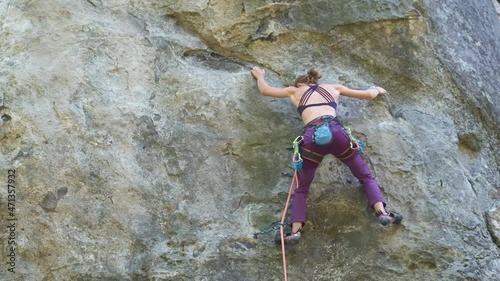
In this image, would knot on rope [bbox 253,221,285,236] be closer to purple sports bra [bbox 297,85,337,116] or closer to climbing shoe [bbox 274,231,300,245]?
climbing shoe [bbox 274,231,300,245]

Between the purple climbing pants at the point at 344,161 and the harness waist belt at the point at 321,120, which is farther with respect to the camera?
the harness waist belt at the point at 321,120

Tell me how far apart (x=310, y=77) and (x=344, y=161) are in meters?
0.94

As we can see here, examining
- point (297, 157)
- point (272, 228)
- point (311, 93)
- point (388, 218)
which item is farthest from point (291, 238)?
point (311, 93)

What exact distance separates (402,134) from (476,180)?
0.94 m

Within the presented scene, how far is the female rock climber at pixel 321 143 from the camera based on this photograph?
6.30 m

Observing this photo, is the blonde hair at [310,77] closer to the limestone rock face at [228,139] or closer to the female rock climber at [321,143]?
the female rock climber at [321,143]

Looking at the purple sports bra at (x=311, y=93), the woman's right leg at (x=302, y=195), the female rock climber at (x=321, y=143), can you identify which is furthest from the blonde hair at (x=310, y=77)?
the woman's right leg at (x=302, y=195)

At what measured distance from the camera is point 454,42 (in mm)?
7492

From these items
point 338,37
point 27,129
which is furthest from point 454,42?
point 27,129

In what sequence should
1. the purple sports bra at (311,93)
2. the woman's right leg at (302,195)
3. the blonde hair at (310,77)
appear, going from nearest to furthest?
the woman's right leg at (302,195)
the purple sports bra at (311,93)
the blonde hair at (310,77)

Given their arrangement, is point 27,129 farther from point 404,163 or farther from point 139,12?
point 404,163

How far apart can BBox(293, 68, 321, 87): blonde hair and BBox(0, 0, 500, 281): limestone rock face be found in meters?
0.42

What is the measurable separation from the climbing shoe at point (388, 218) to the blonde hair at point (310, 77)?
1488 mm

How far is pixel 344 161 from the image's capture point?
256 inches
